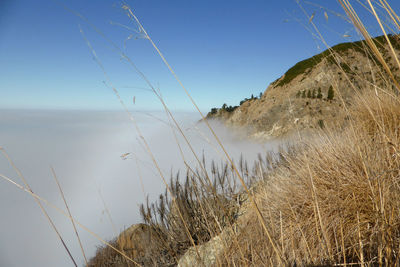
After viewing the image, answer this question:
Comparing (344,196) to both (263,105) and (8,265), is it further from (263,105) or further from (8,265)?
(8,265)

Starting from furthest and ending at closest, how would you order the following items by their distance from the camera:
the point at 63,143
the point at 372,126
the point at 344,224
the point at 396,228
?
the point at 63,143, the point at 372,126, the point at 344,224, the point at 396,228

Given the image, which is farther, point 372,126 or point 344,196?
point 372,126

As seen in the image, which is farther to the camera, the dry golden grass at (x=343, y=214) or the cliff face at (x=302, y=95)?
the cliff face at (x=302, y=95)

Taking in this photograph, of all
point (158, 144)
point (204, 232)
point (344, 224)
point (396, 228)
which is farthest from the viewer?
point (158, 144)

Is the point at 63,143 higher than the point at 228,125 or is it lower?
higher

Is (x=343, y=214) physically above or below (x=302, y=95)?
below

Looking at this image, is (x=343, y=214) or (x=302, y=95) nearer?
(x=343, y=214)

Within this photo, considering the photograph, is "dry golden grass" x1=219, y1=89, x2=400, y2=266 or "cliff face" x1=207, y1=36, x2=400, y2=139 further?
"cliff face" x1=207, y1=36, x2=400, y2=139

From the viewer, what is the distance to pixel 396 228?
2.64ft

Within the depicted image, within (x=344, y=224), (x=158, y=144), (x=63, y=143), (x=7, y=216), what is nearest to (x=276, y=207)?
(x=344, y=224)

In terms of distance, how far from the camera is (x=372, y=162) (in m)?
1.07

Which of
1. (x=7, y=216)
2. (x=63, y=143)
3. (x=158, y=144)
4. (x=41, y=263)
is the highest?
(x=63, y=143)

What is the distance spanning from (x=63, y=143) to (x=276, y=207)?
786 feet

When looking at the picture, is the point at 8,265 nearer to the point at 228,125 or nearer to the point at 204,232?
the point at 228,125
